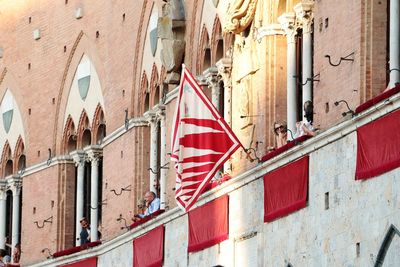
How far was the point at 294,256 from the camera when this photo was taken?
111 ft

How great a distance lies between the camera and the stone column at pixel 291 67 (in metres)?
36.4

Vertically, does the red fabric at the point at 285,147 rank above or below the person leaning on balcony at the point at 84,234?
below

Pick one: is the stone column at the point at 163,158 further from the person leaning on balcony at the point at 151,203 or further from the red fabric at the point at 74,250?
the red fabric at the point at 74,250

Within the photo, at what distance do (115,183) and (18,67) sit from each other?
761 centimetres

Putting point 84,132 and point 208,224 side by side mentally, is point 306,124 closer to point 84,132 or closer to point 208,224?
point 208,224

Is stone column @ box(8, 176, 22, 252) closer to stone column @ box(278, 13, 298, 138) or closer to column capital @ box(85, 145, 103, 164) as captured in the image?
column capital @ box(85, 145, 103, 164)

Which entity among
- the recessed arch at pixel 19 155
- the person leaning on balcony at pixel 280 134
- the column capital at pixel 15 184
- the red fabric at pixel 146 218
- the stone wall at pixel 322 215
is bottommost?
the stone wall at pixel 322 215

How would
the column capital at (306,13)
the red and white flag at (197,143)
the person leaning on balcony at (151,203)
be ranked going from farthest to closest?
the person leaning on balcony at (151,203)
the red and white flag at (197,143)
the column capital at (306,13)

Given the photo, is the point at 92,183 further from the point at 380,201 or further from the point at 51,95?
the point at 380,201

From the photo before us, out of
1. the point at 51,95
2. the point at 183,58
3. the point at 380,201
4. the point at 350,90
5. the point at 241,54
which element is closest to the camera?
the point at 380,201

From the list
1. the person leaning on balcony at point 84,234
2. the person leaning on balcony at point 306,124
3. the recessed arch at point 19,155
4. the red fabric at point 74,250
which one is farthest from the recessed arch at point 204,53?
the recessed arch at point 19,155

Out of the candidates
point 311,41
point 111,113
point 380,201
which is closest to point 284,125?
point 311,41

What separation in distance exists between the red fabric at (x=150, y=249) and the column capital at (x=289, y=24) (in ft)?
24.6

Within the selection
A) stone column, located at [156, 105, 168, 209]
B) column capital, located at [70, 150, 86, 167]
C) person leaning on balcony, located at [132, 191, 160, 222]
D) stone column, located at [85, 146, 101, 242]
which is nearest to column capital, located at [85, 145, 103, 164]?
stone column, located at [85, 146, 101, 242]
